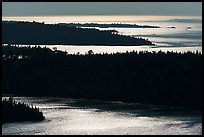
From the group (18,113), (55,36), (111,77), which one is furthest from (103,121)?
(55,36)

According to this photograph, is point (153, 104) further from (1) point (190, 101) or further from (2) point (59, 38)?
(2) point (59, 38)

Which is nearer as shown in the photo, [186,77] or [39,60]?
[186,77]

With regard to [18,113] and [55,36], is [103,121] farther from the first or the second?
[55,36]

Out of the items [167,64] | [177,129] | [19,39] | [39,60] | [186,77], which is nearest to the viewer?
[177,129]

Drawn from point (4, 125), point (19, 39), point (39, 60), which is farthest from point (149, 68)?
point (19, 39)

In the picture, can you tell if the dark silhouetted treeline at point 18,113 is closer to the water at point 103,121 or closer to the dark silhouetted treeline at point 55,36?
the water at point 103,121

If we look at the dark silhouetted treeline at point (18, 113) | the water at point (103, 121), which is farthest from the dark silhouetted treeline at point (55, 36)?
the dark silhouetted treeline at point (18, 113)
